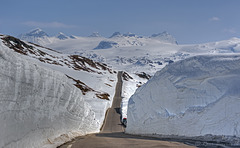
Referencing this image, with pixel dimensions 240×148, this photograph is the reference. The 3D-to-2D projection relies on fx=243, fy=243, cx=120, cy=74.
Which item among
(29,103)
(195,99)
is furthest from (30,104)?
(195,99)

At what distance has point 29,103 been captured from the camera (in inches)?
311

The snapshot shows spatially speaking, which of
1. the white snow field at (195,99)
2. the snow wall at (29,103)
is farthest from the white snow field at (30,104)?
the white snow field at (195,99)

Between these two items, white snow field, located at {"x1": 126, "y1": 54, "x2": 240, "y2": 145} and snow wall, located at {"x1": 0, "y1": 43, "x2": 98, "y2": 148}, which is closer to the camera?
snow wall, located at {"x1": 0, "y1": 43, "x2": 98, "y2": 148}

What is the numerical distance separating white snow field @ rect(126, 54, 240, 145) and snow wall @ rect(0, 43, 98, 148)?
6125mm

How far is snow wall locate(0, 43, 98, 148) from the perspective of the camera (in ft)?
22.4

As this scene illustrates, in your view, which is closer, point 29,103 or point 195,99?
point 29,103

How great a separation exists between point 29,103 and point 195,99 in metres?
8.69

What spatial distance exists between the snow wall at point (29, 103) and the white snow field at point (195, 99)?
612 cm

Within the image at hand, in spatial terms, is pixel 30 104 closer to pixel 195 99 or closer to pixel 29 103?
pixel 29 103

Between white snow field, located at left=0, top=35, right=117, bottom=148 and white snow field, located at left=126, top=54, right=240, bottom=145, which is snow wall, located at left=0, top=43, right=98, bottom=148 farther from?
white snow field, located at left=126, top=54, right=240, bottom=145

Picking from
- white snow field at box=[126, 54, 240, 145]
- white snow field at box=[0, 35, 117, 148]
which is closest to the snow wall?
white snow field at box=[0, 35, 117, 148]

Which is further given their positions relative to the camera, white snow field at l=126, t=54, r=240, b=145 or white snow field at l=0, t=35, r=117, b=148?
white snow field at l=126, t=54, r=240, b=145

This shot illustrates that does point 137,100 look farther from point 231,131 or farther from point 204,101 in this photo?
point 231,131

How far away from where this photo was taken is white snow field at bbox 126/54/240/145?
11391 mm
